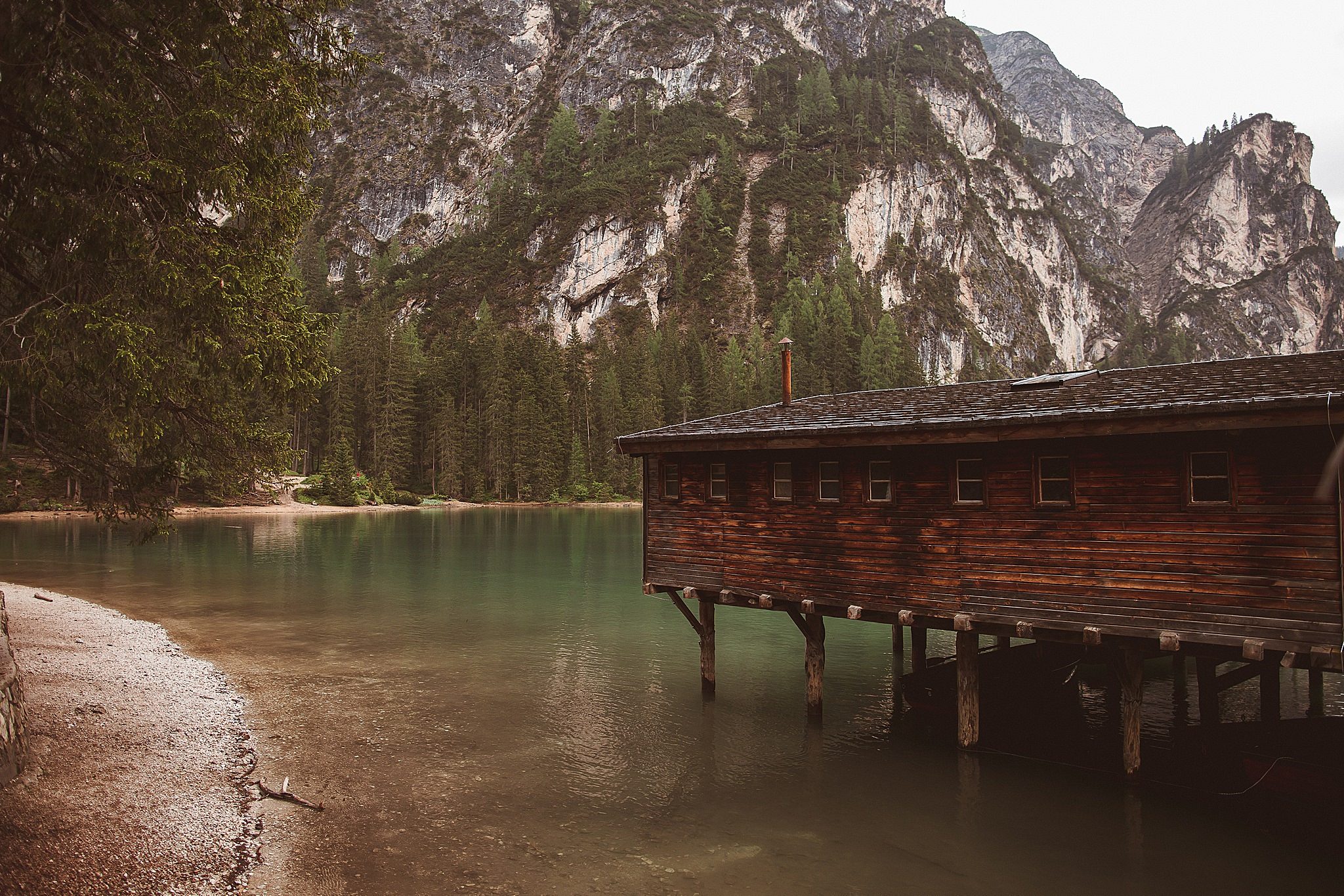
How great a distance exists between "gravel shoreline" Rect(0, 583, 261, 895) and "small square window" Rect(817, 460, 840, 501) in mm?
11853

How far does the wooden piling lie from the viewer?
1758cm

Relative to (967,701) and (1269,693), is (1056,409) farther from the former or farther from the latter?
(1269,693)

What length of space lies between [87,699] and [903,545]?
1703 centimetres

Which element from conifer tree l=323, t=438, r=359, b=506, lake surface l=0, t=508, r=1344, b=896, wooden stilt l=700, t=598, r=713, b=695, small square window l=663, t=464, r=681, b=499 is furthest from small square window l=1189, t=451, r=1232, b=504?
conifer tree l=323, t=438, r=359, b=506

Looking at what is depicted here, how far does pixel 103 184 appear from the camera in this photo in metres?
11.8

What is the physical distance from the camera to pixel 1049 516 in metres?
14.2

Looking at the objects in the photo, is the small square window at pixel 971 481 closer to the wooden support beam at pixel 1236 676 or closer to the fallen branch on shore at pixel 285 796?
the wooden support beam at pixel 1236 676

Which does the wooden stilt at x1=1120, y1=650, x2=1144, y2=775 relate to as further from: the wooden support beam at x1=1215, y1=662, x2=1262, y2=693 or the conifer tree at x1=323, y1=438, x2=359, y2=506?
the conifer tree at x1=323, y1=438, x2=359, y2=506

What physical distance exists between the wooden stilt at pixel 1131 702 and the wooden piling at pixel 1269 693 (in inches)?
216

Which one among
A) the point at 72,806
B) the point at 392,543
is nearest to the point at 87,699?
the point at 72,806

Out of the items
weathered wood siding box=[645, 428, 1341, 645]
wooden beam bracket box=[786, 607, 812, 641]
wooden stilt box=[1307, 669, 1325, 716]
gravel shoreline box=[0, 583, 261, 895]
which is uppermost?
weathered wood siding box=[645, 428, 1341, 645]

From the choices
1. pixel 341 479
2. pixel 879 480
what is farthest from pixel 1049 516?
pixel 341 479

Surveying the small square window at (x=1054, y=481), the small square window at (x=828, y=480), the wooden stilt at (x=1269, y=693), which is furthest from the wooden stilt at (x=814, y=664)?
the wooden stilt at (x=1269, y=693)

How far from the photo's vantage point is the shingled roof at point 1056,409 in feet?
38.9
